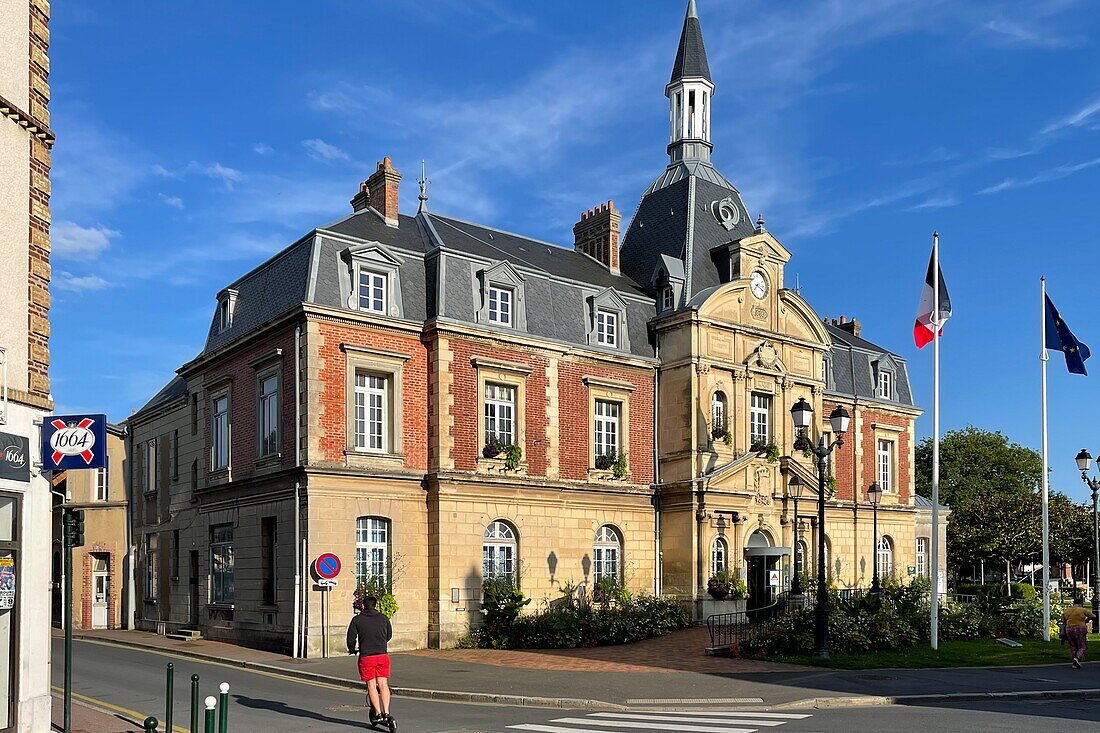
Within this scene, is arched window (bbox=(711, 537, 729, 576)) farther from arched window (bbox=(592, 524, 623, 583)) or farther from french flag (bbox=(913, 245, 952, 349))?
french flag (bbox=(913, 245, 952, 349))

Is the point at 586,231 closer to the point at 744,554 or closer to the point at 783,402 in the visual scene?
the point at 783,402

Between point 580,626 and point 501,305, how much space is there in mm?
9154

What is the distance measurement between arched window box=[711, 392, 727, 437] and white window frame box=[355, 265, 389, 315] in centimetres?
1097

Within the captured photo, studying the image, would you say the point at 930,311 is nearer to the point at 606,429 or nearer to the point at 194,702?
the point at 606,429

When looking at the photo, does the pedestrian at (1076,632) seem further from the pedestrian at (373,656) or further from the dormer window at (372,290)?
the dormer window at (372,290)

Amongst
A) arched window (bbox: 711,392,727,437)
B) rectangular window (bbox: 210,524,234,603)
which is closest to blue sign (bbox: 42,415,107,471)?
rectangular window (bbox: 210,524,234,603)

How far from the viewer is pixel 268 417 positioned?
2877cm

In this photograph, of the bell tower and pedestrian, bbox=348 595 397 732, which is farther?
the bell tower

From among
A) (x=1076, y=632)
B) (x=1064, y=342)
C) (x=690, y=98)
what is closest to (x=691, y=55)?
(x=690, y=98)

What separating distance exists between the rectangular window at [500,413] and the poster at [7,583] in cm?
1633

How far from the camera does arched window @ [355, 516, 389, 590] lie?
26875 millimetres

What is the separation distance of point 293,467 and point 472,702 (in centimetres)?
1079

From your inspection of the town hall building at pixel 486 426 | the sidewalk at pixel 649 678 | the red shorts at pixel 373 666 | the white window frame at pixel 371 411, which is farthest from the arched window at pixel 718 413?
the red shorts at pixel 373 666

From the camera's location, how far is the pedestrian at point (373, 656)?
46.6ft
